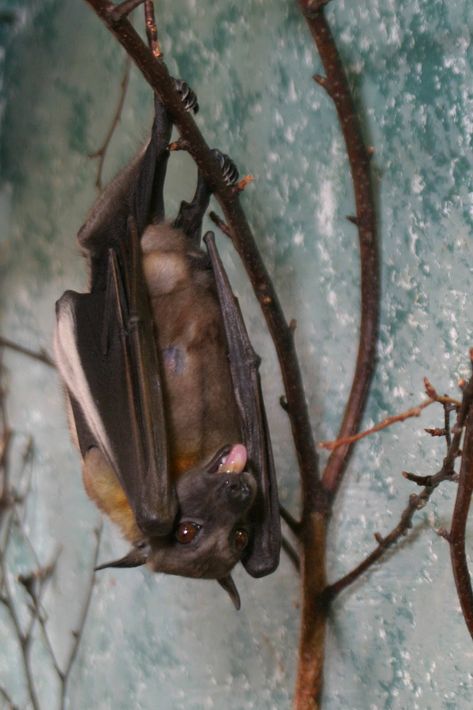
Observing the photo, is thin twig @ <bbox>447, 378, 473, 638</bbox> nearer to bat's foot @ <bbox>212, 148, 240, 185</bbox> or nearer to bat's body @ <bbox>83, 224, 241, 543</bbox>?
bat's body @ <bbox>83, 224, 241, 543</bbox>


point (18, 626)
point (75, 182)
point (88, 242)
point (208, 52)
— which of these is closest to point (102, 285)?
point (88, 242)

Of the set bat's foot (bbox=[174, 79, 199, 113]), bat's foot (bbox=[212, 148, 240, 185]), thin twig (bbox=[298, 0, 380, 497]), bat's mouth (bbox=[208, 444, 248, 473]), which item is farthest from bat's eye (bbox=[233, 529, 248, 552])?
bat's foot (bbox=[174, 79, 199, 113])

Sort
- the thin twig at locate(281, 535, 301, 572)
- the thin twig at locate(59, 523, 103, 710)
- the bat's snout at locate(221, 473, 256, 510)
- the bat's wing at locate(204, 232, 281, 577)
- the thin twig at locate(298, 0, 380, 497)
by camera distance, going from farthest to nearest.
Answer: the thin twig at locate(59, 523, 103, 710) < the thin twig at locate(281, 535, 301, 572) < the thin twig at locate(298, 0, 380, 497) < the bat's wing at locate(204, 232, 281, 577) < the bat's snout at locate(221, 473, 256, 510)

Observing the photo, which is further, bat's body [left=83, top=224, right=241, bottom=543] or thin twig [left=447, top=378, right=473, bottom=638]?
bat's body [left=83, top=224, right=241, bottom=543]

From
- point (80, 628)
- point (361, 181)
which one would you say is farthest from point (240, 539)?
point (80, 628)

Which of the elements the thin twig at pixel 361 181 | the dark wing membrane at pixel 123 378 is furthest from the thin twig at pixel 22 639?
the thin twig at pixel 361 181

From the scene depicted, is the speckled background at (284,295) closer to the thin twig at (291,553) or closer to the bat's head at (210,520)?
the thin twig at (291,553)

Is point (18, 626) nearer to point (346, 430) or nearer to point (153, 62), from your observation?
point (346, 430)

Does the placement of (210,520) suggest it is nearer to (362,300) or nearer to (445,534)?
(445,534)
